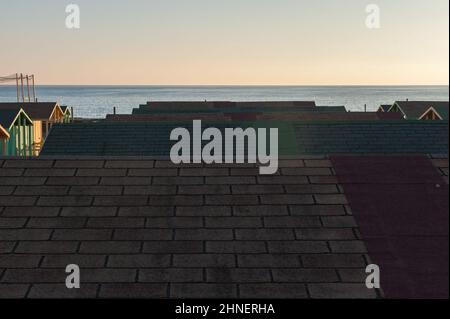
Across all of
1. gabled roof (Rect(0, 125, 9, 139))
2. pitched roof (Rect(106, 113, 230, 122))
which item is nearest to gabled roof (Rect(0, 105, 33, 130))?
gabled roof (Rect(0, 125, 9, 139))

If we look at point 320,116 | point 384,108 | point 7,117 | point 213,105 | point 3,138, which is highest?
point 384,108

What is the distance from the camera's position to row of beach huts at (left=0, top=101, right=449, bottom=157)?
31364 mm

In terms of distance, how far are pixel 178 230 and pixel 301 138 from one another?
17.9 meters

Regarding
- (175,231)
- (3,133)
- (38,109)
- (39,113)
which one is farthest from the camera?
(38,109)

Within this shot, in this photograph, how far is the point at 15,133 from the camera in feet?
105

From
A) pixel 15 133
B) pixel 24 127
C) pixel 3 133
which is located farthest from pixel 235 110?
pixel 3 133

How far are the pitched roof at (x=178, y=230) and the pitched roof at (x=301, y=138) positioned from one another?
14.7m

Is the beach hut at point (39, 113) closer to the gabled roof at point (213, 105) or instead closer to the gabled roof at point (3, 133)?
the gabled roof at point (213, 105)

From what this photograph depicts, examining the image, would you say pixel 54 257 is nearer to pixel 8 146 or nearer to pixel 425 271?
pixel 425 271

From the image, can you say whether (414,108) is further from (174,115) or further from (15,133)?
(15,133)

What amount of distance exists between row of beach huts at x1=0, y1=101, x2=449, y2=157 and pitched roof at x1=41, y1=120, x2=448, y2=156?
2803 millimetres

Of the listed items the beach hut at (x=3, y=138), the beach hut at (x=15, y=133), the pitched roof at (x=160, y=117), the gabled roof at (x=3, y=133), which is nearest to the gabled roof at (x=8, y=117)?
the beach hut at (x=15, y=133)

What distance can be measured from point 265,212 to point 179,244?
1435 mm

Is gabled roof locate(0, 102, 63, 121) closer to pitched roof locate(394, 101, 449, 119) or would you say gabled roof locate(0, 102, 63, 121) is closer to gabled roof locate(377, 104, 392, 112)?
pitched roof locate(394, 101, 449, 119)
